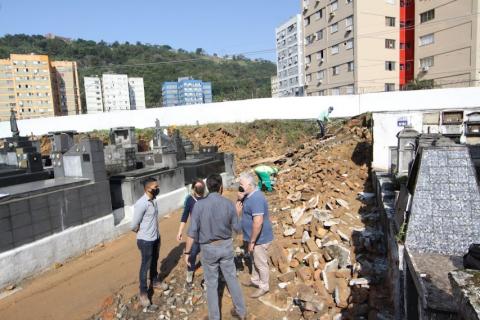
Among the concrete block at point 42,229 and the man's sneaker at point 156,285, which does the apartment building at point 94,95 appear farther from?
the man's sneaker at point 156,285

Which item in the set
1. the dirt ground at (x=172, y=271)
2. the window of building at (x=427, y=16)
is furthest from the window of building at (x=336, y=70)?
the dirt ground at (x=172, y=271)

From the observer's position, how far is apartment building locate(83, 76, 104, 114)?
69562 mm

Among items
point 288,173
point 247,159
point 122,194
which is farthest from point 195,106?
point 122,194

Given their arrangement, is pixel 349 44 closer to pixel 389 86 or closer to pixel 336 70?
pixel 336 70

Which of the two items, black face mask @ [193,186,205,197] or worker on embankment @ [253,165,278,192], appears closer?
black face mask @ [193,186,205,197]

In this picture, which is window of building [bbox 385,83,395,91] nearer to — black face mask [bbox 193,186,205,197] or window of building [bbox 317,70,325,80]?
window of building [bbox 317,70,325,80]

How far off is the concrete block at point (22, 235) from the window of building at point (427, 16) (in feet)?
123

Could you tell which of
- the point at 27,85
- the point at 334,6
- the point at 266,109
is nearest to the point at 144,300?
the point at 266,109

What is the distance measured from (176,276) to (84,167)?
3.70 meters

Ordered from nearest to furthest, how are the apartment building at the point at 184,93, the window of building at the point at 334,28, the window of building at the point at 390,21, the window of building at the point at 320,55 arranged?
the window of building at the point at 390,21 → the window of building at the point at 334,28 → the window of building at the point at 320,55 → the apartment building at the point at 184,93

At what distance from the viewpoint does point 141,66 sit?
7969cm

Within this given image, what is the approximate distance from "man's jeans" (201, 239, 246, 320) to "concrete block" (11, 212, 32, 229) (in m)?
4.18

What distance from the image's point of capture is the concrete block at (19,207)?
19.5ft

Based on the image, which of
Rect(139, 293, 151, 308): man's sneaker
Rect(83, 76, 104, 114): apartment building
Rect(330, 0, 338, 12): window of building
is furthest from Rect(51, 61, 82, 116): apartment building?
Rect(139, 293, 151, 308): man's sneaker
